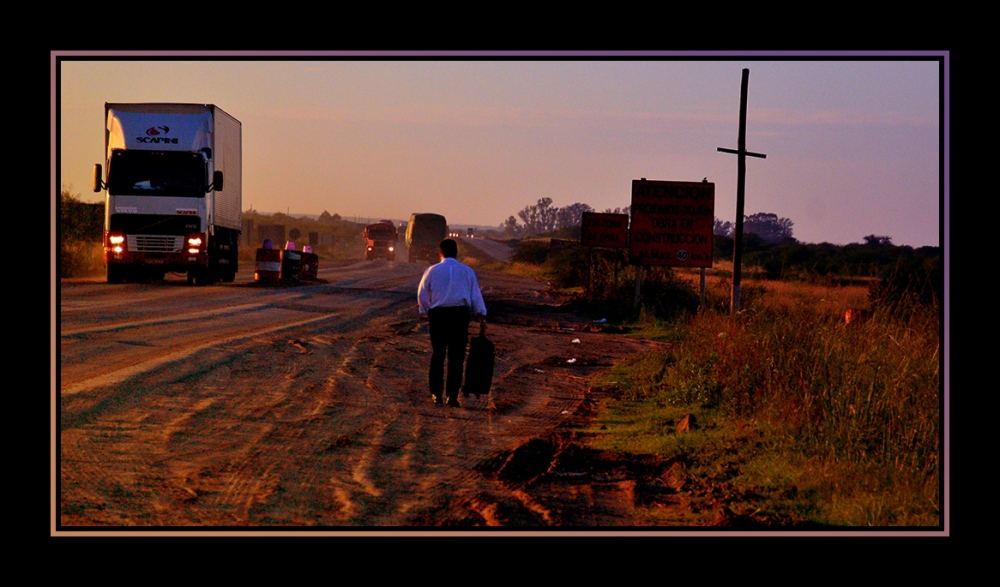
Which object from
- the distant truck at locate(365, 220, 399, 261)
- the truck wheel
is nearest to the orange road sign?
the truck wheel

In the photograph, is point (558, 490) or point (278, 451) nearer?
point (558, 490)

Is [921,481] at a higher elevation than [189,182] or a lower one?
lower

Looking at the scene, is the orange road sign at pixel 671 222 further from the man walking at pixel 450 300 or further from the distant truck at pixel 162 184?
the distant truck at pixel 162 184

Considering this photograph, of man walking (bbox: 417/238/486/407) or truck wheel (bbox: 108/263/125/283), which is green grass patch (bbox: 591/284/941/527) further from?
truck wheel (bbox: 108/263/125/283)

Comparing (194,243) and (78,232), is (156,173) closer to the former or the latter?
(194,243)

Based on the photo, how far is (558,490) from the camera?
27.9 ft

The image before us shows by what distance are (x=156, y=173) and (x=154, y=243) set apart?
7.08 ft

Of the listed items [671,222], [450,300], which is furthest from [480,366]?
[671,222]

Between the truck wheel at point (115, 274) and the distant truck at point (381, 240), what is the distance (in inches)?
1908

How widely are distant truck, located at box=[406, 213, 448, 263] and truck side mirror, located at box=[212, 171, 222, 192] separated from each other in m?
40.7

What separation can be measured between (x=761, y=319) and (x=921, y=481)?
6944 millimetres

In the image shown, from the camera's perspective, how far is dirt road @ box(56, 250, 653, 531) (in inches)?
293
